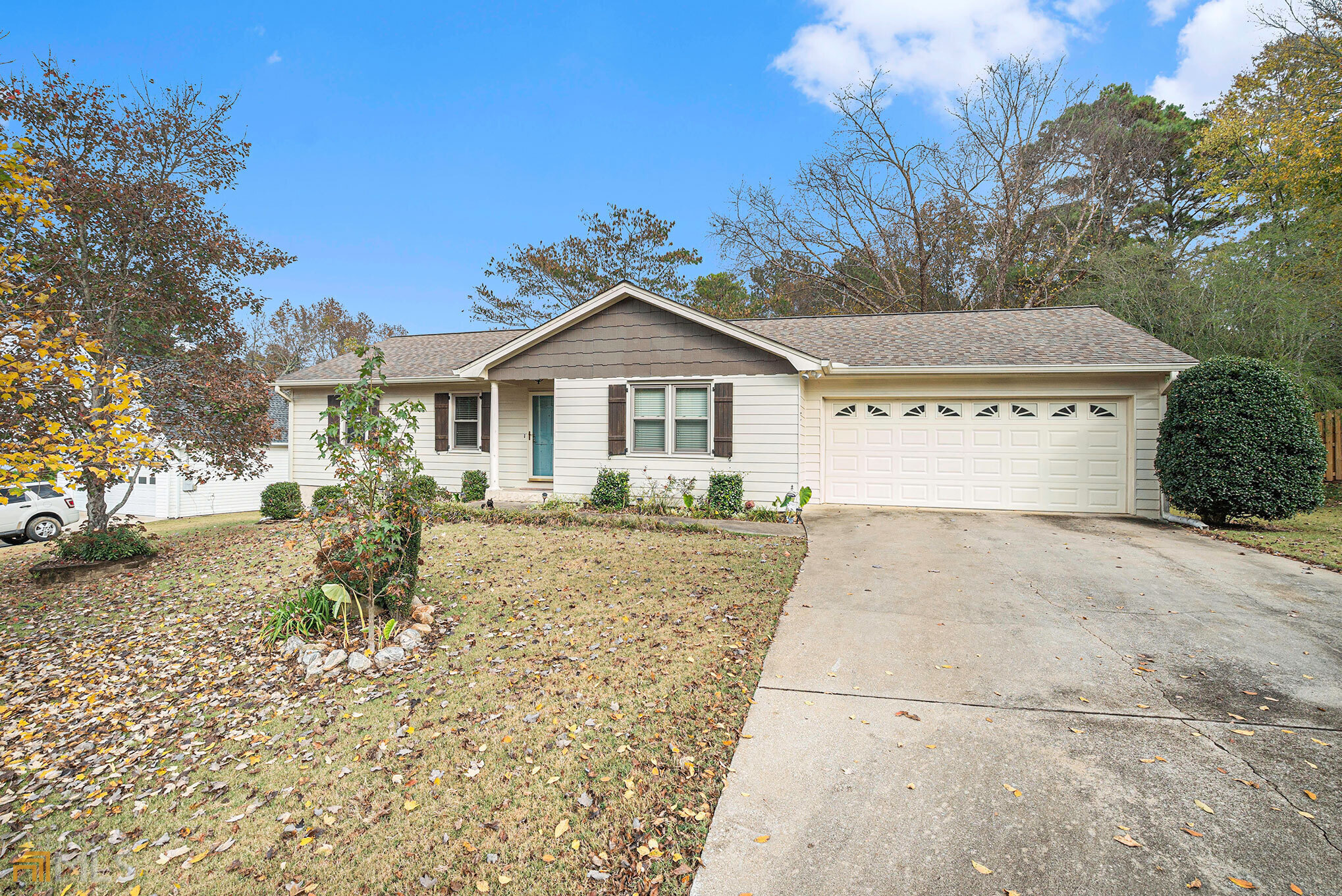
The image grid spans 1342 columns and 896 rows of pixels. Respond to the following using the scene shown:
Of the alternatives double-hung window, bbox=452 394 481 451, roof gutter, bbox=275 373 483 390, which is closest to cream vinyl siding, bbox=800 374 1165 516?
roof gutter, bbox=275 373 483 390

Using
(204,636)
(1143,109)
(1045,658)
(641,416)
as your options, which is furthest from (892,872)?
(1143,109)

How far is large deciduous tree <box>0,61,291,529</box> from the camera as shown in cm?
743

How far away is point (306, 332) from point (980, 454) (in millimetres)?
33260

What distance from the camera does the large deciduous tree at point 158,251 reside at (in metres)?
7.43

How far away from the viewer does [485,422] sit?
12586 millimetres

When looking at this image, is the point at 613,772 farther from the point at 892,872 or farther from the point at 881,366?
the point at 881,366

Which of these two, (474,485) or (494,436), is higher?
(494,436)

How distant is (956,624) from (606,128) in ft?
69.7

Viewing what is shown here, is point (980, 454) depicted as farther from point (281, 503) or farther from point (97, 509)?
point (97, 509)

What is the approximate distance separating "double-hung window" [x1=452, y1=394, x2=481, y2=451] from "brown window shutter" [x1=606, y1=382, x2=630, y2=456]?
3.79 meters

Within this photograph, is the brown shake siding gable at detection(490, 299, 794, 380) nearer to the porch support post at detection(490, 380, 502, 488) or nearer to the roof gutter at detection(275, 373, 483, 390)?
the porch support post at detection(490, 380, 502, 488)

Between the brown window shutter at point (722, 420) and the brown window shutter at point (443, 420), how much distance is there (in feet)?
20.7

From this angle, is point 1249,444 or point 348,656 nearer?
point 348,656

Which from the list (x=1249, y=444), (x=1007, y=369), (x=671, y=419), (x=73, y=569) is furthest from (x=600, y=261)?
(x=1249, y=444)
